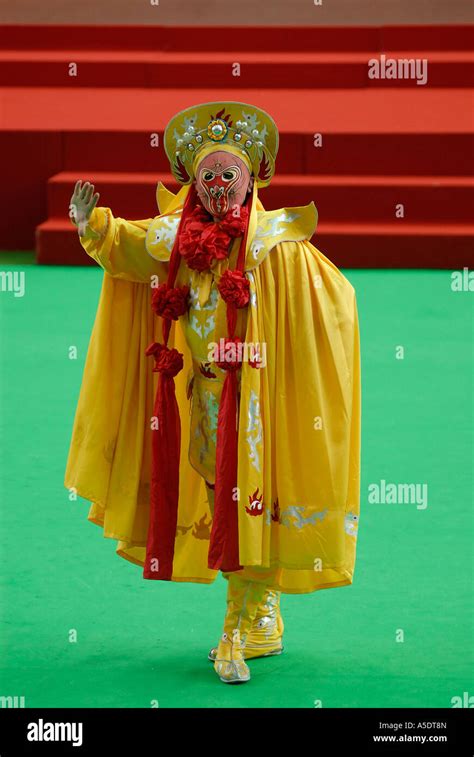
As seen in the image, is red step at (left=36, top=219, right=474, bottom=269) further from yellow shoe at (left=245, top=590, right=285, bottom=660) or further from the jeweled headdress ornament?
the jeweled headdress ornament

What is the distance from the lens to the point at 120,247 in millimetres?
3861

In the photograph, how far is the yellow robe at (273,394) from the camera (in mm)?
3777

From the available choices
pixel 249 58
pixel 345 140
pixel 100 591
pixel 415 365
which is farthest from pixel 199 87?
pixel 100 591

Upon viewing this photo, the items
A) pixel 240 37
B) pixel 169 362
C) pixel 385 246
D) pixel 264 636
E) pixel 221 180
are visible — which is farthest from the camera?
pixel 240 37

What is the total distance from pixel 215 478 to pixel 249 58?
802 centimetres

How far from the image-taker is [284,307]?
150 inches

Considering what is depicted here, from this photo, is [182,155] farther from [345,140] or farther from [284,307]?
[345,140]

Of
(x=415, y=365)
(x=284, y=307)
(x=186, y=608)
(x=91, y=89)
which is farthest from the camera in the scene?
(x=91, y=89)

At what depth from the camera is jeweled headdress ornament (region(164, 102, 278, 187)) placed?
3.78 m

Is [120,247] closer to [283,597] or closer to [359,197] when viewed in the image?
[283,597]

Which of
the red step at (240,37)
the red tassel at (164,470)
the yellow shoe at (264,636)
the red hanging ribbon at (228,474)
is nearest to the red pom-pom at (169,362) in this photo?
the red tassel at (164,470)

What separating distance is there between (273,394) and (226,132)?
730 millimetres

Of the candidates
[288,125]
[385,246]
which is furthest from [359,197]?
[288,125]

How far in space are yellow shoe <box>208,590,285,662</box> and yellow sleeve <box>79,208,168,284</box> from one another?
1.04m
